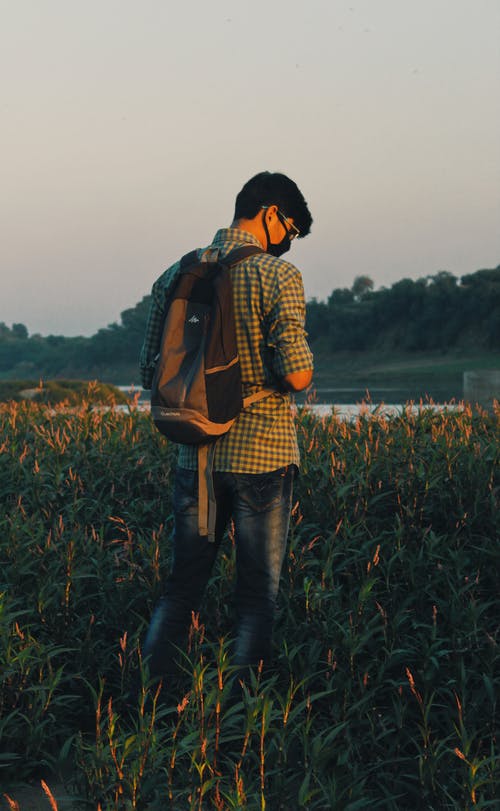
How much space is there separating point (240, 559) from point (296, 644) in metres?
1.33

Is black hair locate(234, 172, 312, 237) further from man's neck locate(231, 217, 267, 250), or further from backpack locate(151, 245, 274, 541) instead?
backpack locate(151, 245, 274, 541)

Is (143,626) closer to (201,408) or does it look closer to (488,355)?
(201,408)

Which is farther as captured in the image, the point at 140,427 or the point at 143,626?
the point at 140,427

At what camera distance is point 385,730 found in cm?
387

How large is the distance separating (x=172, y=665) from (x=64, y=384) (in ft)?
61.3

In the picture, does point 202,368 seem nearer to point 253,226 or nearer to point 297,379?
point 297,379

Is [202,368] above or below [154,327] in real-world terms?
below

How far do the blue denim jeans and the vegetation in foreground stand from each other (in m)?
0.17

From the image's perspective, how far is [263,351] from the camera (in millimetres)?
3498

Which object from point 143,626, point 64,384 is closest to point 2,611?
point 143,626

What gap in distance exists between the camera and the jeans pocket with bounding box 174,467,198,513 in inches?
138

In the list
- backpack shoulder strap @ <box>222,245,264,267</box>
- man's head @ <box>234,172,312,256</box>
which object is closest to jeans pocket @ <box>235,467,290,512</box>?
backpack shoulder strap @ <box>222,245,264,267</box>

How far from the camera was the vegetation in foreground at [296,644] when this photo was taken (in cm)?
337

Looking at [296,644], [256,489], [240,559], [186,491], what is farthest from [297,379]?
[296,644]
